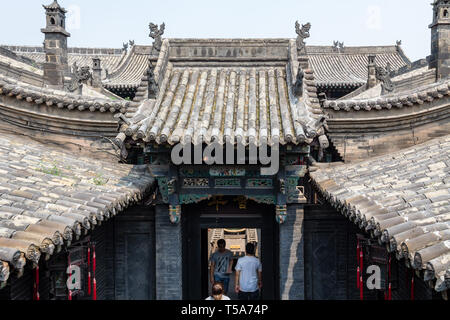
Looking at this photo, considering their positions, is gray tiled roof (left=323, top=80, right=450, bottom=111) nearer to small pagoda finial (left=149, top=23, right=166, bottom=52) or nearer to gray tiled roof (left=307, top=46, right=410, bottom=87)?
small pagoda finial (left=149, top=23, right=166, bottom=52)

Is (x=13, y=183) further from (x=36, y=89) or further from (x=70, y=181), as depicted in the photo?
(x=36, y=89)

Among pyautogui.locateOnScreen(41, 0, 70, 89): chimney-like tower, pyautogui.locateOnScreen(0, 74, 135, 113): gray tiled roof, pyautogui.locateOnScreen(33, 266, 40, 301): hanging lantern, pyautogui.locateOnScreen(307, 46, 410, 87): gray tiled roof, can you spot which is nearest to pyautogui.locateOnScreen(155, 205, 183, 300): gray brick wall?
pyautogui.locateOnScreen(0, 74, 135, 113): gray tiled roof

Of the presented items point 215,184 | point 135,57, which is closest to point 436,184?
point 215,184

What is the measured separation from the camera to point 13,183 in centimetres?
572

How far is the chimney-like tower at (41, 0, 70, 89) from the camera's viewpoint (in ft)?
47.0

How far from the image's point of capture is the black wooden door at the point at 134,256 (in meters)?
9.02

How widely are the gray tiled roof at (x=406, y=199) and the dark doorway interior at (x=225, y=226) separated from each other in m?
1.43

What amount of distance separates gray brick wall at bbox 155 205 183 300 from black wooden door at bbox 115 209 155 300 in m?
0.51

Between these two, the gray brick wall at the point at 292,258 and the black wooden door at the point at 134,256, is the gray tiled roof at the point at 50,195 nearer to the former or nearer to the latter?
the black wooden door at the point at 134,256

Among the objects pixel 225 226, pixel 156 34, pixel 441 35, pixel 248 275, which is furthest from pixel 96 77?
pixel 248 275

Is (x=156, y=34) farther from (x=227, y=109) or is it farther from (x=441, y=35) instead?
(x=441, y=35)

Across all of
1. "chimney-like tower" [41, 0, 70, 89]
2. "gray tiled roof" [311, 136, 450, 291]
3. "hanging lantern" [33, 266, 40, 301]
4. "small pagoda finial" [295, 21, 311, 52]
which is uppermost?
"chimney-like tower" [41, 0, 70, 89]

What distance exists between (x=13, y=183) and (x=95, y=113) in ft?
14.3

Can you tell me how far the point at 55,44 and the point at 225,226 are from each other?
367 inches
